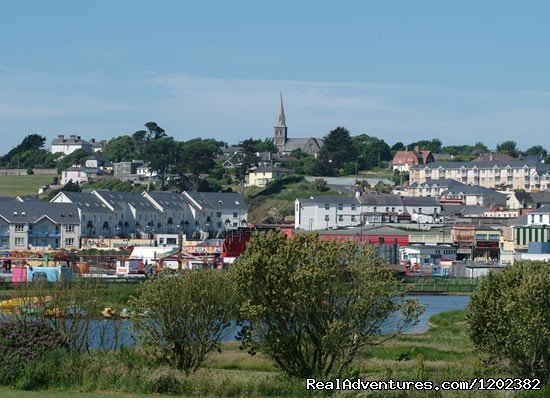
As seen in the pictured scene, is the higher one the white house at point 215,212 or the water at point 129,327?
the white house at point 215,212

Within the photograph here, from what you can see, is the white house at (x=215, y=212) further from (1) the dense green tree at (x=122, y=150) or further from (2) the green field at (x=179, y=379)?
(2) the green field at (x=179, y=379)

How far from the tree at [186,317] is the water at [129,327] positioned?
4.47ft

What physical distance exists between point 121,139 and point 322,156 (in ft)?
128

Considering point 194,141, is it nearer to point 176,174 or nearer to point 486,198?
point 176,174

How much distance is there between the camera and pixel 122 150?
7067 inches

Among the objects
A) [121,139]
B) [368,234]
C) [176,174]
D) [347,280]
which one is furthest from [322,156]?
[347,280]

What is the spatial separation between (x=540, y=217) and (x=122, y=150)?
86368 millimetres

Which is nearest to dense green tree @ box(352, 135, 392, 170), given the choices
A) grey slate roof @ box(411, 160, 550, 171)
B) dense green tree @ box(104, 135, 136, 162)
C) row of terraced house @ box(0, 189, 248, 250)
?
grey slate roof @ box(411, 160, 550, 171)

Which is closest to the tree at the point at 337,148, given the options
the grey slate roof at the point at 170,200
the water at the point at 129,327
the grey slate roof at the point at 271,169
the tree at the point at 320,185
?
the grey slate roof at the point at 271,169

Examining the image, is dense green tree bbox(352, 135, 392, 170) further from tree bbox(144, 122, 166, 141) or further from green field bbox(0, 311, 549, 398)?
green field bbox(0, 311, 549, 398)

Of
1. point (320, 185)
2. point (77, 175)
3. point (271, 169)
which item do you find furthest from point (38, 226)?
point (271, 169)

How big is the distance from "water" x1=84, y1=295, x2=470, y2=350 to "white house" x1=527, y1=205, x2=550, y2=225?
32019 millimetres

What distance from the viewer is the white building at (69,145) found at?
18918 centimetres

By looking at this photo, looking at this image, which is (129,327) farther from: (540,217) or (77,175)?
(77,175)
